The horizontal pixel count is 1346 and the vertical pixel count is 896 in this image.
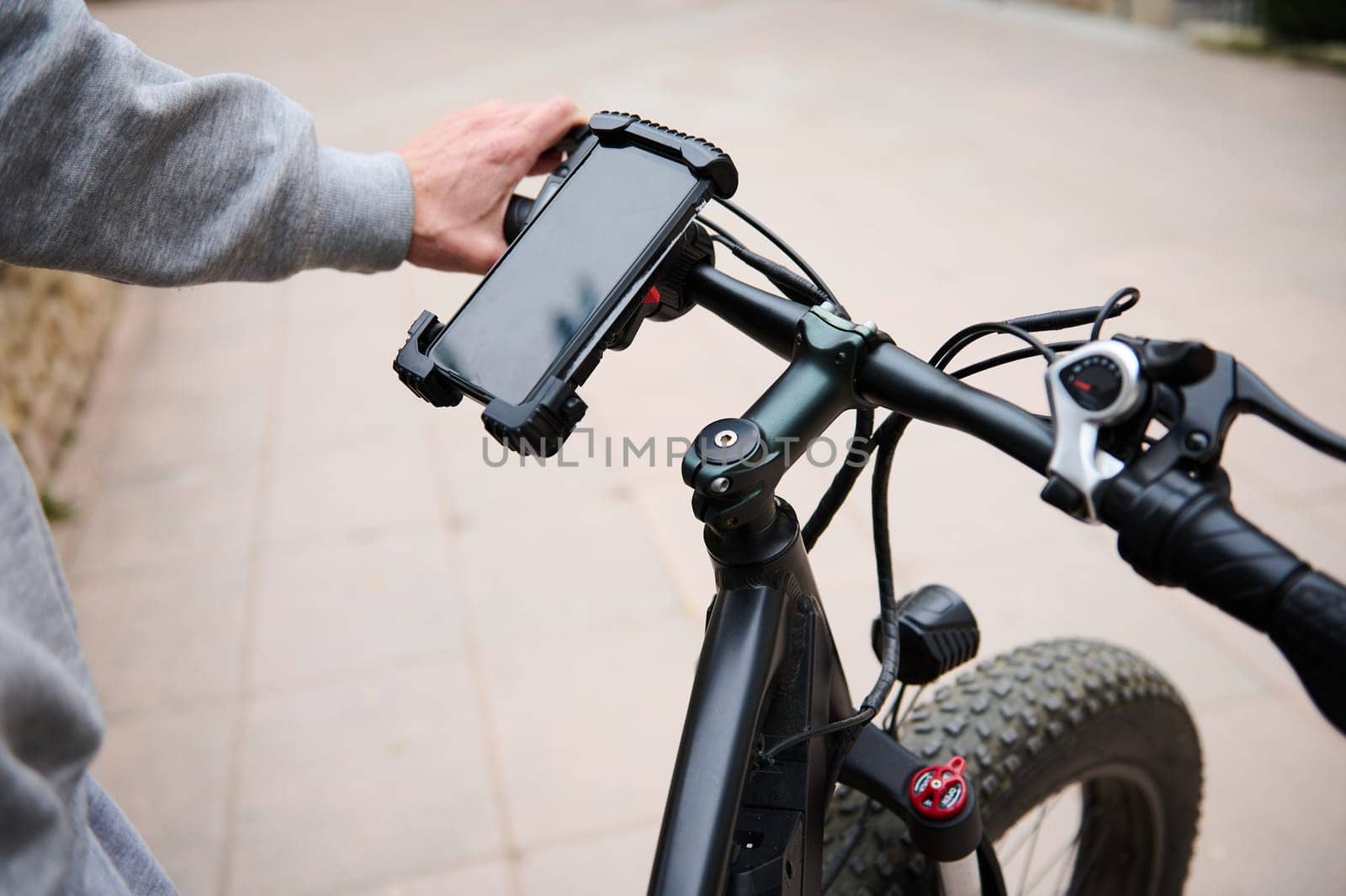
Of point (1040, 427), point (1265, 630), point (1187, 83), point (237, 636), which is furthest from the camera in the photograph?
point (1187, 83)

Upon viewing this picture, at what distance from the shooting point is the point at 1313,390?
342cm

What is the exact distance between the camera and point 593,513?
3248 mm

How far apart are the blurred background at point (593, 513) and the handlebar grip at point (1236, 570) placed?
5.54ft

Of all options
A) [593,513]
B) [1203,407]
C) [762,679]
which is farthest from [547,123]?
[593,513]

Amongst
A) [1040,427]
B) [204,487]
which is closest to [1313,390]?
[1040,427]

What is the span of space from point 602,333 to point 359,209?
0.39m

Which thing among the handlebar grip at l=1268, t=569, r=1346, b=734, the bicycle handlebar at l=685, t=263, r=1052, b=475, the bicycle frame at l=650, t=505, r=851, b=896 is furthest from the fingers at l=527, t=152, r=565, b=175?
the handlebar grip at l=1268, t=569, r=1346, b=734

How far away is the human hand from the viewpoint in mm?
1152

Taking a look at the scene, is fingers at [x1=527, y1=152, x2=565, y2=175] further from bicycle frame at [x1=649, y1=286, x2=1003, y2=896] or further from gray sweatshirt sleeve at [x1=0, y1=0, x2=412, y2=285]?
bicycle frame at [x1=649, y1=286, x2=1003, y2=896]

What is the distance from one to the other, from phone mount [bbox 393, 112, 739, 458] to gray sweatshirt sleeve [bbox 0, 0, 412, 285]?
0.22 m

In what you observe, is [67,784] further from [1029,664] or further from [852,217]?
[852,217]

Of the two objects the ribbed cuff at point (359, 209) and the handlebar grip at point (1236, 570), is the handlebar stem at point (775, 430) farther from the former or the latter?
the ribbed cuff at point (359, 209)

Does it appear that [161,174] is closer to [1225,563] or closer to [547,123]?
[547,123]

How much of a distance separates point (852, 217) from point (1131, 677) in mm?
4056
